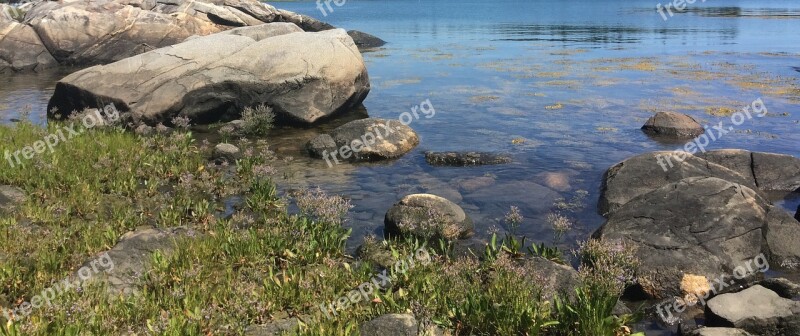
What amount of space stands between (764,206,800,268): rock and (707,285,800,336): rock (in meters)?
2.12

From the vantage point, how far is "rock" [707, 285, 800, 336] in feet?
23.7

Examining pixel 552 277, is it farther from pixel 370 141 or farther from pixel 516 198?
pixel 370 141

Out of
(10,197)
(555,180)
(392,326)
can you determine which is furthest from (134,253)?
(555,180)

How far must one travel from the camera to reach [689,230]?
31.8 ft

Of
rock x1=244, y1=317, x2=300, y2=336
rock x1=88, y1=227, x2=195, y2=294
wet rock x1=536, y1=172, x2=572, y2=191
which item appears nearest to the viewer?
rock x1=244, y1=317, x2=300, y2=336

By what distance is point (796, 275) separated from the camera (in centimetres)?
932

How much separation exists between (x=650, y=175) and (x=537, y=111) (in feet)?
33.0

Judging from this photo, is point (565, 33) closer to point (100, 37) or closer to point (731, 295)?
point (100, 37)

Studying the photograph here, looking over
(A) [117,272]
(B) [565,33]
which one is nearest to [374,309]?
(A) [117,272]

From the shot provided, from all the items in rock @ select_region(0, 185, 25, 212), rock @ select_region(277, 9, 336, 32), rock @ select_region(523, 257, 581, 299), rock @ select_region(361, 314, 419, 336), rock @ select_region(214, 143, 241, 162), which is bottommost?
rock @ select_region(523, 257, 581, 299)

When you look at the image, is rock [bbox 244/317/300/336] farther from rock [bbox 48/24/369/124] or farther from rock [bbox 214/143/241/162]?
rock [bbox 48/24/369/124]

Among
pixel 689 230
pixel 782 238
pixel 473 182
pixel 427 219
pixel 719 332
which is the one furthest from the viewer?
pixel 473 182

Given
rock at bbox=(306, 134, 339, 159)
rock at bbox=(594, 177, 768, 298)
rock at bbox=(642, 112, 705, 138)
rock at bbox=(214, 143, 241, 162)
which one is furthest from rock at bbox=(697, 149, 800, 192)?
rock at bbox=(214, 143, 241, 162)

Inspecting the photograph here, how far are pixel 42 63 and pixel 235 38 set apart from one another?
2304 cm
